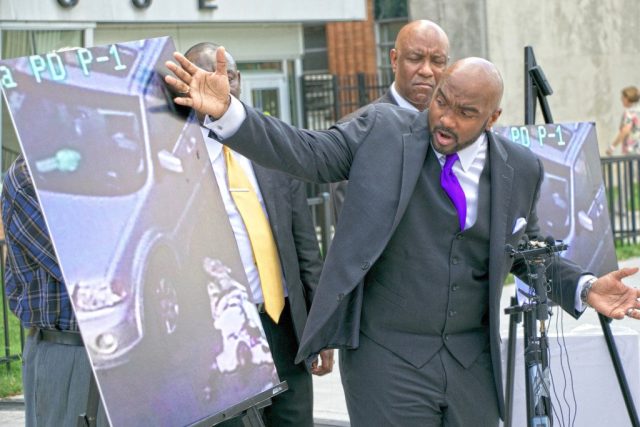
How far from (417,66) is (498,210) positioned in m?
1.74

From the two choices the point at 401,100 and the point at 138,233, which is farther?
the point at 401,100

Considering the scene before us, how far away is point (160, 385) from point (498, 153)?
1.55 metres

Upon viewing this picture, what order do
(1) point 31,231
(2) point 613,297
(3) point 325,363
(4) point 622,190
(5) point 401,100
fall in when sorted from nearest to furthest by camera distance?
(1) point 31,231
(2) point 613,297
(3) point 325,363
(5) point 401,100
(4) point 622,190

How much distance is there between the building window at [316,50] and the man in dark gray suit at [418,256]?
26.1 meters

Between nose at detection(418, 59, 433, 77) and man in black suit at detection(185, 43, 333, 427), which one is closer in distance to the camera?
man in black suit at detection(185, 43, 333, 427)

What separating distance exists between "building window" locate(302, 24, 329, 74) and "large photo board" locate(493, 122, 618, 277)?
23880mm

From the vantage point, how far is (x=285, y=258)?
503 centimetres

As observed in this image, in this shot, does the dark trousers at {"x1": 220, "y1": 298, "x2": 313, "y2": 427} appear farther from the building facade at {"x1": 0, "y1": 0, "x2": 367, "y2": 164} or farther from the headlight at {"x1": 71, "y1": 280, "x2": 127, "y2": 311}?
the building facade at {"x1": 0, "y1": 0, "x2": 367, "y2": 164}

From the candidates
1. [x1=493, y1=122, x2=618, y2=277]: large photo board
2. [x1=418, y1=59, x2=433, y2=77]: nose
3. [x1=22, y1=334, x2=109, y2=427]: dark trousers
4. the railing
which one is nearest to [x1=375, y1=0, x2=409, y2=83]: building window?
the railing

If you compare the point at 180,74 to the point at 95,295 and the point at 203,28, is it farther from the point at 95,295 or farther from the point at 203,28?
the point at 203,28

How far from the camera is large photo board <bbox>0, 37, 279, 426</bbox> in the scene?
3592 millimetres

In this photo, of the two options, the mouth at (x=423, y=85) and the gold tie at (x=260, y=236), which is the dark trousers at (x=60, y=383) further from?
the mouth at (x=423, y=85)

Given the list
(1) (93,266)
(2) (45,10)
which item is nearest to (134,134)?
(1) (93,266)

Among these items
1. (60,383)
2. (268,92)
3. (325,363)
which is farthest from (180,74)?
(268,92)
